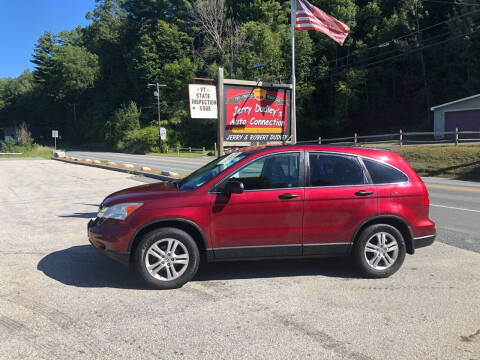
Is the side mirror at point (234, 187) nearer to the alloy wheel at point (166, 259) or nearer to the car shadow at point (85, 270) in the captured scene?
the alloy wheel at point (166, 259)

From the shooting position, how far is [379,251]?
16.4 ft

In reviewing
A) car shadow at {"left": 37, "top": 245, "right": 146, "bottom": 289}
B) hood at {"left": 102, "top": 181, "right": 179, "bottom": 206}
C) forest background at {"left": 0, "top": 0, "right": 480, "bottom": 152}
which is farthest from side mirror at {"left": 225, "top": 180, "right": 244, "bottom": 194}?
forest background at {"left": 0, "top": 0, "right": 480, "bottom": 152}

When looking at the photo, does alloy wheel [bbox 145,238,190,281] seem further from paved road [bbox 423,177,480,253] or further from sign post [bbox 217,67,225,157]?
paved road [bbox 423,177,480,253]

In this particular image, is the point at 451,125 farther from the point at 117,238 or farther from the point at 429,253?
the point at 117,238

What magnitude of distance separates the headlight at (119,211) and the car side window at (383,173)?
2.92 meters

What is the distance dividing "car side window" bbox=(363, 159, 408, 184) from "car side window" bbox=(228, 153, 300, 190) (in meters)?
0.97

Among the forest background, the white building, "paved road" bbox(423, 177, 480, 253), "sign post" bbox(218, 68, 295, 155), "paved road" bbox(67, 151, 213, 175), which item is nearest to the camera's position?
"paved road" bbox(423, 177, 480, 253)

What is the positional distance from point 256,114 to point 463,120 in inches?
1269

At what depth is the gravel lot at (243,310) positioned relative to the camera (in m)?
3.34

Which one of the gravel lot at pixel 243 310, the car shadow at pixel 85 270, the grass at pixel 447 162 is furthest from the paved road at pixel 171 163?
the gravel lot at pixel 243 310

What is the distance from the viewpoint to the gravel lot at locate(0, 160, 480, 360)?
3344mm

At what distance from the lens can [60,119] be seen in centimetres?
10331

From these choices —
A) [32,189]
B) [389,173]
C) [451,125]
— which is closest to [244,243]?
[389,173]

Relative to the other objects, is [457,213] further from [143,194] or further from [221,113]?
[143,194]
